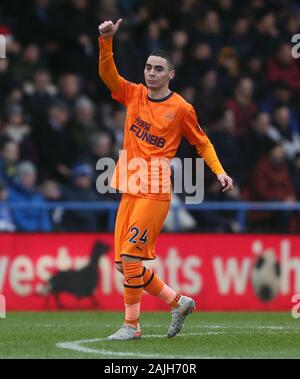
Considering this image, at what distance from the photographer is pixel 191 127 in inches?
419

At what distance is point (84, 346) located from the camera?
31.9 ft

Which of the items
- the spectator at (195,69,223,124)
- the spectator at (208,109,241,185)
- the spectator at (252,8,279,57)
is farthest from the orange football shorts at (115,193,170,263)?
the spectator at (252,8,279,57)

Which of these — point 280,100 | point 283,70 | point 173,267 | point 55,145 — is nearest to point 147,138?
point 173,267

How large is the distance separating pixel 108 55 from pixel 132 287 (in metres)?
2.06

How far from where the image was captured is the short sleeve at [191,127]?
1057 cm

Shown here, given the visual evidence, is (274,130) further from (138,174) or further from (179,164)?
(138,174)

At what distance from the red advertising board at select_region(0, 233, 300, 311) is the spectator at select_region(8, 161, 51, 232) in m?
0.35

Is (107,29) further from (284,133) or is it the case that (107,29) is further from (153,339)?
(284,133)

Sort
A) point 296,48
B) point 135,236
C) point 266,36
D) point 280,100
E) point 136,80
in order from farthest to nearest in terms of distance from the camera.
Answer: point 266,36
point 280,100
point 296,48
point 136,80
point 135,236

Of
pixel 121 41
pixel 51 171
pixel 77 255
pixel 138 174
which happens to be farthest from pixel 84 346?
pixel 121 41

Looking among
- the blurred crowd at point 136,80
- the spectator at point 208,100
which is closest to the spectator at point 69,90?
the blurred crowd at point 136,80

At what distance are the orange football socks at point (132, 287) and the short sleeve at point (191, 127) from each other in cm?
129
